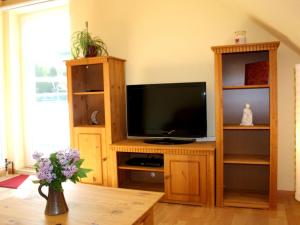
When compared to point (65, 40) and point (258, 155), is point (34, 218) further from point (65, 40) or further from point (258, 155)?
point (65, 40)

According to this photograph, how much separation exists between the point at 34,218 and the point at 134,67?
7.74ft

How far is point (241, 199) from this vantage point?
3094 millimetres

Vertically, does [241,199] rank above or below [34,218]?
below

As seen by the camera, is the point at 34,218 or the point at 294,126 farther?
the point at 294,126

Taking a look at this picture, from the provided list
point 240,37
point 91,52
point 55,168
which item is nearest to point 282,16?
point 240,37

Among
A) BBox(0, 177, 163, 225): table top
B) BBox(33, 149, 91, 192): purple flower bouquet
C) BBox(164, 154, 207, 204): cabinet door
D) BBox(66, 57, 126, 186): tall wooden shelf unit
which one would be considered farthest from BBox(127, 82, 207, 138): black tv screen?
BBox(33, 149, 91, 192): purple flower bouquet

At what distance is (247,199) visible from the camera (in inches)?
122

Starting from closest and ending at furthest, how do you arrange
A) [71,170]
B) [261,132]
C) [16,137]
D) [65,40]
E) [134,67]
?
[71,170]
[261,132]
[134,67]
[65,40]
[16,137]

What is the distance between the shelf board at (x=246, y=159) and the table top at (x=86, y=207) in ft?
3.88

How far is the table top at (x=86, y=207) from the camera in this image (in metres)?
1.76

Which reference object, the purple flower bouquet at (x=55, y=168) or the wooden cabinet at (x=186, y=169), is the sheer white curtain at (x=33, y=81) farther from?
the purple flower bouquet at (x=55, y=168)

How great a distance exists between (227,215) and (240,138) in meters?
0.87

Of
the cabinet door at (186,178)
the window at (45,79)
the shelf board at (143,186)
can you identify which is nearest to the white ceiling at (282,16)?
the cabinet door at (186,178)

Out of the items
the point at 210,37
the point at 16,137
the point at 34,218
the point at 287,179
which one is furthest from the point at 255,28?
the point at 16,137
